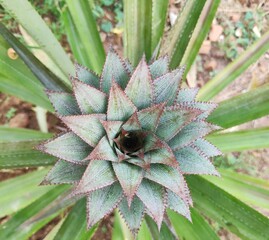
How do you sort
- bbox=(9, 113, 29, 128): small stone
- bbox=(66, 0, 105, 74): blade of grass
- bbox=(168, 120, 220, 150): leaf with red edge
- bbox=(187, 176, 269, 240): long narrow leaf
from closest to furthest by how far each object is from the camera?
bbox=(168, 120, 220, 150): leaf with red edge, bbox=(187, 176, 269, 240): long narrow leaf, bbox=(66, 0, 105, 74): blade of grass, bbox=(9, 113, 29, 128): small stone

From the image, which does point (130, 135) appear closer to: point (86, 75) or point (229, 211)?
point (86, 75)

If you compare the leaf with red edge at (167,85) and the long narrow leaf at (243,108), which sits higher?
the long narrow leaf at (243,108)

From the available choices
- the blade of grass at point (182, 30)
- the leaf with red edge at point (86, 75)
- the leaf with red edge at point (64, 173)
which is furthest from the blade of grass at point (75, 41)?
the leaf with red edge at point (64, 173)

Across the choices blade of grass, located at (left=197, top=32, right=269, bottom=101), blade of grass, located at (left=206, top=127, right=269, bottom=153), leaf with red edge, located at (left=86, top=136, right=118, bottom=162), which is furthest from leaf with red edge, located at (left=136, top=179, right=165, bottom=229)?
blade of grass, located at (left=197, top=32, right=269, bottom=101)

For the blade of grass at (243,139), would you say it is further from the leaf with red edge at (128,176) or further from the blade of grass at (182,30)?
the leaf with red edge at (128,176)

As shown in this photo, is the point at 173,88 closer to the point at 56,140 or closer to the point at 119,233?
the point at 56,140

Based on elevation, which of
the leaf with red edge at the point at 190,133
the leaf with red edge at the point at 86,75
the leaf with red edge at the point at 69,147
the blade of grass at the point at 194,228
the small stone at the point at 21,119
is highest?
the small stone at the point at 21,119

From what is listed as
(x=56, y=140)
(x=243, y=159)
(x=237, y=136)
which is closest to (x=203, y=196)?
(x=237, y=136)

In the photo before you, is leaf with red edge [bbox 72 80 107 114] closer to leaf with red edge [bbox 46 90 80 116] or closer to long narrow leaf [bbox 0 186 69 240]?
leaf with red edge [bbox 46 90 80 116]
